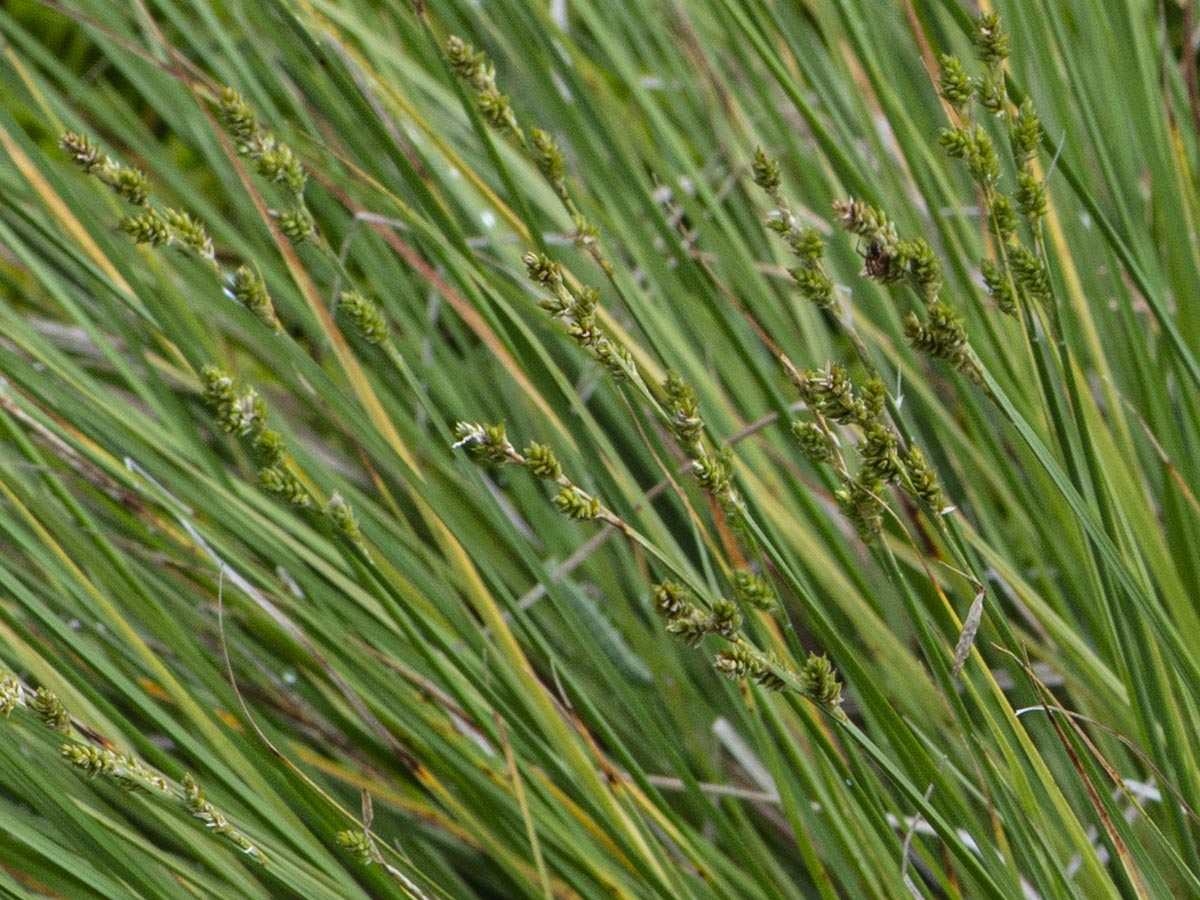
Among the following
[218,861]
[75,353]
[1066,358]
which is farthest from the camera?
[75,353]

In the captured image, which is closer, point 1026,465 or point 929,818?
point 929,818

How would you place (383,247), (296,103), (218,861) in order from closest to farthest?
(218,861), (296,103), (383,247)

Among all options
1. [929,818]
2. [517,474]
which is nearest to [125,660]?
[517,474]

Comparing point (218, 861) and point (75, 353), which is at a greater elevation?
point (75, 353)

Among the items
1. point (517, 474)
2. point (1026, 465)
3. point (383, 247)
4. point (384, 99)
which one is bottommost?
point (1026, 465)

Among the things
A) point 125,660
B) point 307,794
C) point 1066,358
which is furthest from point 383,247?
point 1066,358

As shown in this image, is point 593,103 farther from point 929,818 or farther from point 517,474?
point 929,818

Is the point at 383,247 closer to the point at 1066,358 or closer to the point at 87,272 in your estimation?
the point at 87,272
